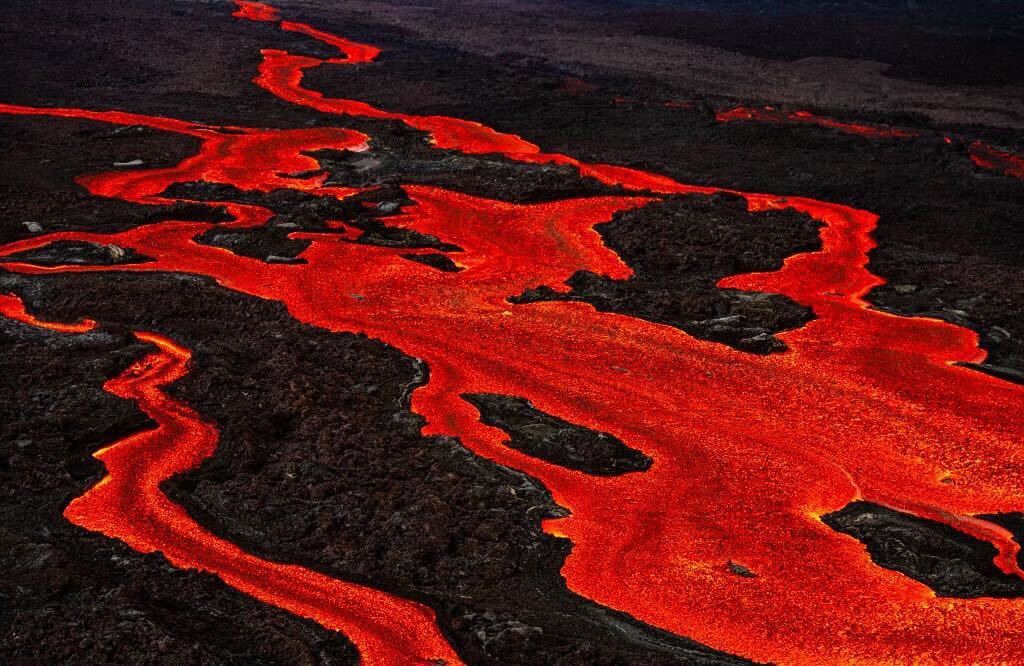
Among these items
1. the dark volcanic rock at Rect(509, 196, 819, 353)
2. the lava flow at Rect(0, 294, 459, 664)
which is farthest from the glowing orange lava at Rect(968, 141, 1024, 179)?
the lava flow at Rect(0, 294, 459, 664)

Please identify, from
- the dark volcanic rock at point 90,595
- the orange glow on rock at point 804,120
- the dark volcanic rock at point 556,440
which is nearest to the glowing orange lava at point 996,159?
the orange glow on rock at point 804,120

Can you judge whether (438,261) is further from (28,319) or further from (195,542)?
(195,542)

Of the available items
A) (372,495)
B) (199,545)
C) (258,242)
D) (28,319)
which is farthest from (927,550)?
(258,242)

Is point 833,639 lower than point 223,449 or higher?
higher

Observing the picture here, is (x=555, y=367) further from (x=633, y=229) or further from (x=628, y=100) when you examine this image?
(x=628, y=100)

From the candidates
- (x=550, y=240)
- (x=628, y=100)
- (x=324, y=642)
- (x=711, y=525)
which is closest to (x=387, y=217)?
(x=550, y=240)

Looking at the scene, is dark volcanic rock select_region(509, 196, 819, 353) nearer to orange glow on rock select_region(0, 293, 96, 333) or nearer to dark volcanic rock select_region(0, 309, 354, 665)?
orange glow on rock select_region(0, 293, 96, 333)

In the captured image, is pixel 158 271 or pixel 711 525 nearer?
pixel 711 525
